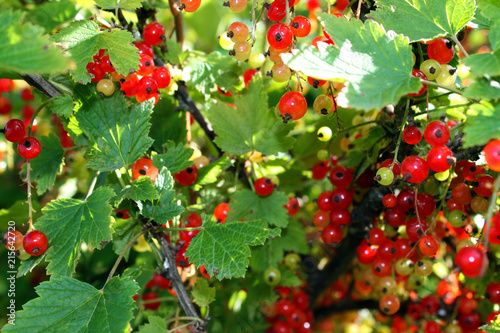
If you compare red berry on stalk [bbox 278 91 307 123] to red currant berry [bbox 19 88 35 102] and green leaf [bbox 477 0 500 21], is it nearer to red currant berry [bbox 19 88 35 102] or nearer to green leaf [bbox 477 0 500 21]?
green leaf [bbox 477 0 500 21]

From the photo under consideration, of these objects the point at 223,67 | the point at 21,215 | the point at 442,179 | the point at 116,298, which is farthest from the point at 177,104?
the point at 442,179

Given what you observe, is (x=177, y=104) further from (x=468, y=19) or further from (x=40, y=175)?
(x=468, y=19)

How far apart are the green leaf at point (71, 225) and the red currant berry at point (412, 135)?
0.67m

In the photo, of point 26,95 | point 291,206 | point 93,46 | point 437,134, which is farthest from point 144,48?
point 26,95

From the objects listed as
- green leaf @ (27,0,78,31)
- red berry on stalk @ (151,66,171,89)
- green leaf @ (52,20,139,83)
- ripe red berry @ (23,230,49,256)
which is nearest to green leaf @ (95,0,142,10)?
green leaf @ (52,20,139,83)

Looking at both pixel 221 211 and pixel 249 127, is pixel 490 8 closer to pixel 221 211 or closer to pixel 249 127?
pixel 249 127

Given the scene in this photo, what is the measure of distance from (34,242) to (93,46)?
452 millimetres

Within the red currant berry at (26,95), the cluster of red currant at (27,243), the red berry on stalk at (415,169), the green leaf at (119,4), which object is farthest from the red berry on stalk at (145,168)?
the red currant berry at (26,95)

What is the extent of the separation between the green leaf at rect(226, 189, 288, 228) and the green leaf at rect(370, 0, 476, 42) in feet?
1.82

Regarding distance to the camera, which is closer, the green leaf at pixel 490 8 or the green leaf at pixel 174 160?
the green leaf at pixel 490 8

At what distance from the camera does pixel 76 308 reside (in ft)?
2.74

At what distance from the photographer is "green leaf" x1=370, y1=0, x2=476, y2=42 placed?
2.63 ft

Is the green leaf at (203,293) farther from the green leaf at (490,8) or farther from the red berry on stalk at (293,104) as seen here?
the green leaf at (490,8)

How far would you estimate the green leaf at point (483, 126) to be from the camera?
0.61 meters
